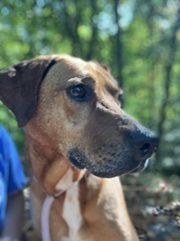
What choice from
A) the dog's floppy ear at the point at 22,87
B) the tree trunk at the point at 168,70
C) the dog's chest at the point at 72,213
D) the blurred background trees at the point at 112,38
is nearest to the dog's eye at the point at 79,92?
the dog's floppy ear at the point at 22,87

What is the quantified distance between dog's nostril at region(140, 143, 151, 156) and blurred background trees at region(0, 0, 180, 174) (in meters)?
2.81

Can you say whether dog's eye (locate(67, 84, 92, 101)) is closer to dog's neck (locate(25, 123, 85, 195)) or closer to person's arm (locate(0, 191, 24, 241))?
dog's neck (locate(25, 123, 85, 195))

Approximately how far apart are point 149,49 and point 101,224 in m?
3.20

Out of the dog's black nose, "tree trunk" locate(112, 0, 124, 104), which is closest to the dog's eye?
the dog's black nose

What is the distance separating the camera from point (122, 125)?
2.69m

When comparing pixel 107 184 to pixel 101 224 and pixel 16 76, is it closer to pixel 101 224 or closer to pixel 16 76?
pixel 101 224

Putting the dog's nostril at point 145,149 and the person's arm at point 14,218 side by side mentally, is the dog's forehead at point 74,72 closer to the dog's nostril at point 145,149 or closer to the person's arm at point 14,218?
the dog's nostril at point 145,149

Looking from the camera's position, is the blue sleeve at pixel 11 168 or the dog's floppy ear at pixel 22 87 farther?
the blue sleeve at pixel 11 168

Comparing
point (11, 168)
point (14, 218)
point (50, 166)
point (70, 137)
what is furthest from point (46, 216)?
point (11, 168)

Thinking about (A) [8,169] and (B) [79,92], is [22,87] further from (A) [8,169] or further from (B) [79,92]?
(A) [8,169]

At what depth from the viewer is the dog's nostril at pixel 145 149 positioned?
8.59 ft

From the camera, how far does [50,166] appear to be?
3203 mm

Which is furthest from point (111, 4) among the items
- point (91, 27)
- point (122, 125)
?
point (122, 125)

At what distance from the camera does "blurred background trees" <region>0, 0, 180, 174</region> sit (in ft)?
17.7
